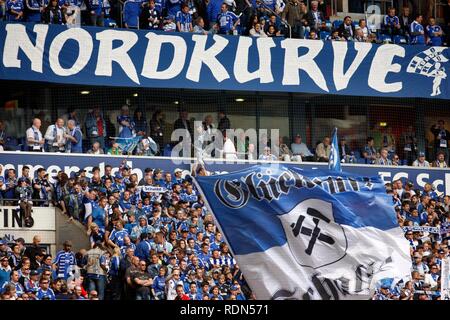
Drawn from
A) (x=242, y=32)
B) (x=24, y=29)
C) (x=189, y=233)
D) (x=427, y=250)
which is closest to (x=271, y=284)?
(x=189, y=233)

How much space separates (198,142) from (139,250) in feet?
18.6

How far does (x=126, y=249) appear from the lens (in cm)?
2034

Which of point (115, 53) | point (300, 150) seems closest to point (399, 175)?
point (300, 150)

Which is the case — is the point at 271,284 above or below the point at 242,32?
below

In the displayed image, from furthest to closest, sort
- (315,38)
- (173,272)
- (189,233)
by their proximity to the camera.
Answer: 1. (315,38)
2. (189,233)
3. (173,272)

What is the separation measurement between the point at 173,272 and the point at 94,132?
5.83 metres

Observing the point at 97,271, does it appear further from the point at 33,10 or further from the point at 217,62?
the point at 217,62

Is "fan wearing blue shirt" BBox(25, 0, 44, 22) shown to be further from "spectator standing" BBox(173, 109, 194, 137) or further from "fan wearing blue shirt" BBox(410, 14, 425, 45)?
"fan wearing blue shirt" BBox(410, 14, 425, 45)

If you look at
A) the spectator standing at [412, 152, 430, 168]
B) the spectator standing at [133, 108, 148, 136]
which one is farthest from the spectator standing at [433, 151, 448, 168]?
the spectator standing at [133, 108, 148, 136]

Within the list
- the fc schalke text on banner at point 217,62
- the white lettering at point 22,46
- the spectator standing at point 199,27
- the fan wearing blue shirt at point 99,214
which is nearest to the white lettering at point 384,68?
the fc schalke text on banner at point 217,62

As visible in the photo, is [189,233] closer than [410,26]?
Yes

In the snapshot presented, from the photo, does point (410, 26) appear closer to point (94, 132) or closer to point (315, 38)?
point (315, 38)
